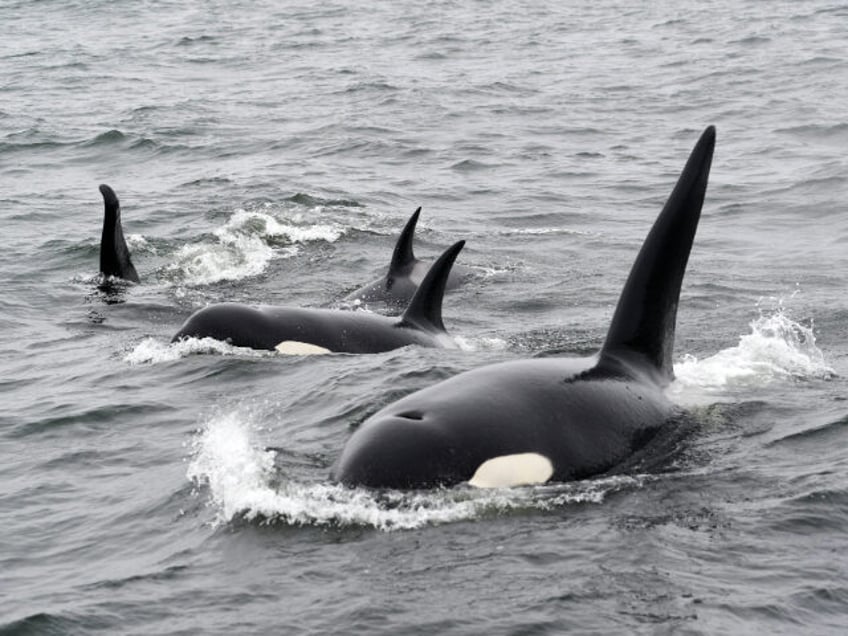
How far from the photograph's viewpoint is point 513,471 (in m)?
8.06

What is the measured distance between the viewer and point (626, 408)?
9.06 m

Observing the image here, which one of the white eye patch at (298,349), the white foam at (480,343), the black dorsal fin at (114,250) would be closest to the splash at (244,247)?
the black dorsal fin at (114,250)

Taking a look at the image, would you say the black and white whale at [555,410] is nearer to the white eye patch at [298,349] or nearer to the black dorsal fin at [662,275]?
the black dorsal fin at [662,275]

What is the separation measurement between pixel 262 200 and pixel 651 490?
1534cm

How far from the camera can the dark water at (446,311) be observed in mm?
7246

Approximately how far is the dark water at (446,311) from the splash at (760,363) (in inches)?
2.3

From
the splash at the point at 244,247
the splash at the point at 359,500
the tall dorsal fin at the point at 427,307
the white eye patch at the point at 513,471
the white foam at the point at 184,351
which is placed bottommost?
the splash at the point at 244,247

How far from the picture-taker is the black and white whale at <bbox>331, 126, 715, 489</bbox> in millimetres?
7945

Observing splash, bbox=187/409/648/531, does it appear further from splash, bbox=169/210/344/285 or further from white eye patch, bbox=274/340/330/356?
splash, bbox=169/210/344/285

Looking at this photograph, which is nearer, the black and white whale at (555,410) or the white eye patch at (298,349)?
the black and white whale at (555,410)

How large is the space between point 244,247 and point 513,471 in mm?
11893

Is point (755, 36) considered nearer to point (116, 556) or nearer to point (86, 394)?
point (86, 394)

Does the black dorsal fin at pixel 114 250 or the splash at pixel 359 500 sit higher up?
the splash at pixel 359 500

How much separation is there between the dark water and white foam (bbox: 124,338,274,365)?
5 centimetres
